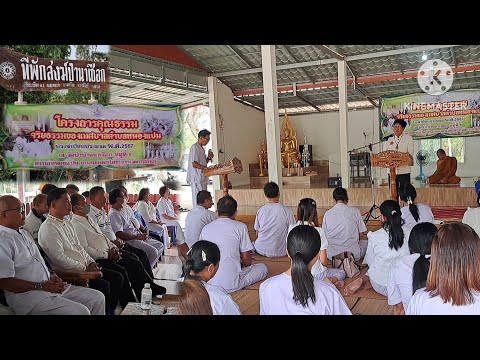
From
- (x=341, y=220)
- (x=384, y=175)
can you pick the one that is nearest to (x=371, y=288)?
(x=341, y=220)

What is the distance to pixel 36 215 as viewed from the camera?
10.3 ft

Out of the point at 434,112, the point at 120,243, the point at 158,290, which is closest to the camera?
the point at 158,290

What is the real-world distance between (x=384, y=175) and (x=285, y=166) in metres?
2.64

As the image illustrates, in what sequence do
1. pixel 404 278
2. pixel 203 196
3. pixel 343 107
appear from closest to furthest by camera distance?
1. pixel 404 278
2. pixel 203 196
3. pixel 343 107

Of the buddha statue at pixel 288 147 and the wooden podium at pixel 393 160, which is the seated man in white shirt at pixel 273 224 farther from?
Answer: the buddha statue at pixel 288 147

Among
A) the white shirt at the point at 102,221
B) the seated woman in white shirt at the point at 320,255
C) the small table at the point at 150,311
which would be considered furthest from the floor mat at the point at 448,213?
the small table at the point at 150,311

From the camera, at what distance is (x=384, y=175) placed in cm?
1212

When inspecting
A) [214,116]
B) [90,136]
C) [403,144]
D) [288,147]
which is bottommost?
[403,144]

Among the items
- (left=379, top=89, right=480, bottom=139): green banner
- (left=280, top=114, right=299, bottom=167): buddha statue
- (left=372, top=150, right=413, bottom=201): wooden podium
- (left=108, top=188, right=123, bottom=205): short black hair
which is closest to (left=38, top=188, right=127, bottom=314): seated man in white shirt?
(left=108, top=188, right=123, bottom=205): short black hair

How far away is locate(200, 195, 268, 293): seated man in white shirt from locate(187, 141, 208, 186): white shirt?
1903mm

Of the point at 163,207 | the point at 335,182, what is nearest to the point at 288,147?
the point at 335,182

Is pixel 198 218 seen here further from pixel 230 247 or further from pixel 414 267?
pixel 414 267

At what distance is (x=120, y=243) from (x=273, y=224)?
4.53ft

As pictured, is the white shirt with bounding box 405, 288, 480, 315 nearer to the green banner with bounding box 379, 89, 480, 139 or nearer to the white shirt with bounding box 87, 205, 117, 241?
the white shirt with bounding box 87, 205, 117, 241
